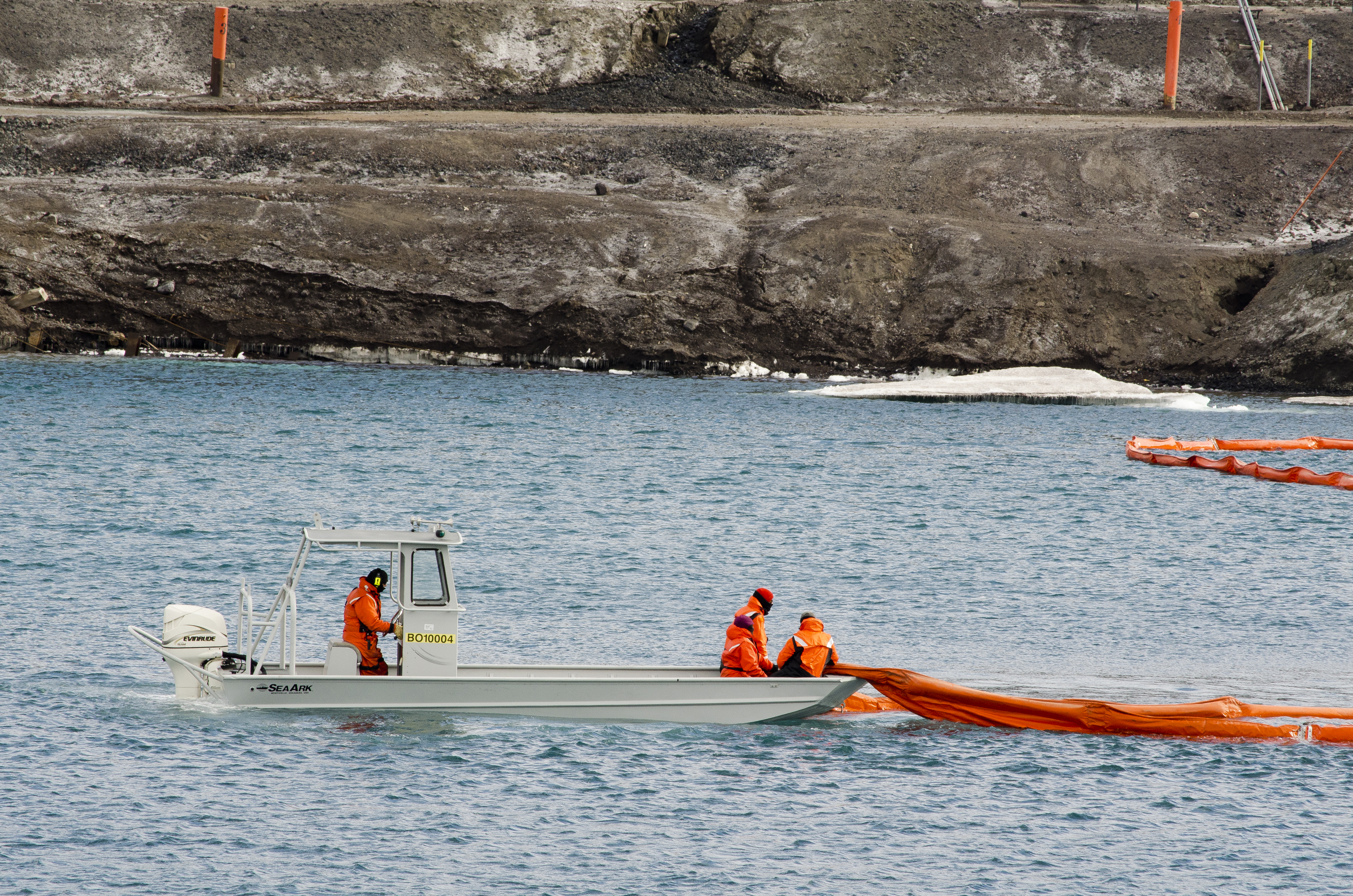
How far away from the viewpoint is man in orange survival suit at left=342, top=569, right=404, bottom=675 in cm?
1783

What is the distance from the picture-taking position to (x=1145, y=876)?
14.8 metres

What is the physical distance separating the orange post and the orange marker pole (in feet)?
152

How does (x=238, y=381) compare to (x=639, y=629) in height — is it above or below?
above

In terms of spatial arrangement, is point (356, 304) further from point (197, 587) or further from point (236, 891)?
point (236, 891)

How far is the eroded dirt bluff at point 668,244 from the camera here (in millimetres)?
60438

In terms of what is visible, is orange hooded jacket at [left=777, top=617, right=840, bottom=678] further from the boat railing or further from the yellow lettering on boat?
the boat railing

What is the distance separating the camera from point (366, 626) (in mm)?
17953

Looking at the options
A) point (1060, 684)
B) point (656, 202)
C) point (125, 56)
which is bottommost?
point (1060, 684)

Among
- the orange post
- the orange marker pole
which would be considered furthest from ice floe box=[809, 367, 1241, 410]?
the orange marker pole

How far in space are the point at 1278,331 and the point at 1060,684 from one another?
4275 centimetres

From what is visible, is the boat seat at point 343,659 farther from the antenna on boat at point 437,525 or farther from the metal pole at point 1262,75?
the metal pole at point 1262,75

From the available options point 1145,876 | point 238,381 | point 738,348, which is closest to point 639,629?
point 1145,876

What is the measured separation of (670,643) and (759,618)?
4285 mm

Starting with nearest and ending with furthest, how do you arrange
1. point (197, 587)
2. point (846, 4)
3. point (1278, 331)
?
point (197, 587) → point (1278, 331) → point (846, 4)
